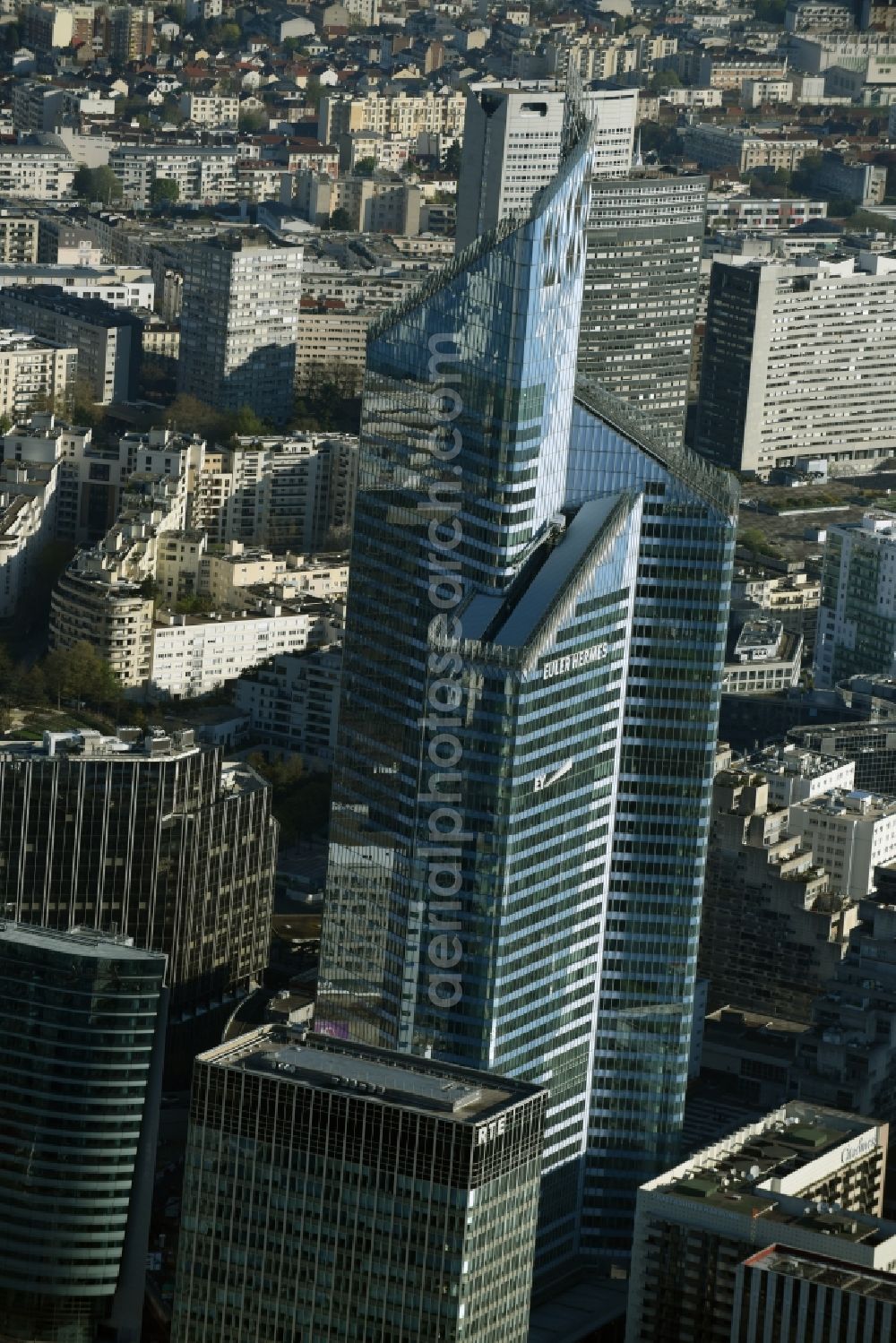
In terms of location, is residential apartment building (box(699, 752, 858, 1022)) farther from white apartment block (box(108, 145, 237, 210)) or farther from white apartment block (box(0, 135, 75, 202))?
white apartment block (box(108, 145, 237, 210))

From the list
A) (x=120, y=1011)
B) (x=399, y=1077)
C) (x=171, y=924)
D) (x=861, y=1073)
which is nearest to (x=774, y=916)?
(x=861, y=1073)

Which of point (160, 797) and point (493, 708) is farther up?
point (493, 708)

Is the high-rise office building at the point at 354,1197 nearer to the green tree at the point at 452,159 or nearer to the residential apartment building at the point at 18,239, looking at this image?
the residential apartment building at the point at 18,239

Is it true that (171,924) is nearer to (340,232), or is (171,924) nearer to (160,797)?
(160,797)

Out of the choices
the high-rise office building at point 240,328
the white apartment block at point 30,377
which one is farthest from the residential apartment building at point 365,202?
the white apartment block at point 30,377

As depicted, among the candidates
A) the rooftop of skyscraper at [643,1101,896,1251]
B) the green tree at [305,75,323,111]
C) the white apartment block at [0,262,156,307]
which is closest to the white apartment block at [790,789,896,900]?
the rooftop of skyscraper at [643,1101,896,1251]
